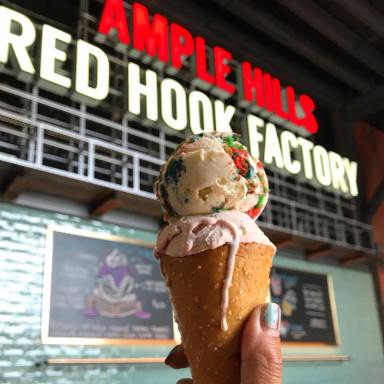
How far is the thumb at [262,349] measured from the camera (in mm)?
1020

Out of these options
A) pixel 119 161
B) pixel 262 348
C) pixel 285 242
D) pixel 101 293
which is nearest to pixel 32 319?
pixel 101 293

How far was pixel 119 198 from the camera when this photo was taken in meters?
4.80

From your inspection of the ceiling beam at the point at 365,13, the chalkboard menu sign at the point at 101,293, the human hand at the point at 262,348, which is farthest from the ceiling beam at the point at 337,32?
the human hand at the point at 262,348

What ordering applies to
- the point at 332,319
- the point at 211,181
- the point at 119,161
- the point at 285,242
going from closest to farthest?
the point at 211,181, the point at 119,161, the point at 285,242, the point at 332,319

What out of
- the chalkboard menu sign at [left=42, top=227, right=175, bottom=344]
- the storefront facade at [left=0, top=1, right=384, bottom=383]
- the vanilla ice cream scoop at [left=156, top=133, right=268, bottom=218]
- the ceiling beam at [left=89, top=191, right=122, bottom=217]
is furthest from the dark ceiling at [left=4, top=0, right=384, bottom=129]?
the vanilla ice cream scoop at [left=156, top=133, right=268, bottom=218]

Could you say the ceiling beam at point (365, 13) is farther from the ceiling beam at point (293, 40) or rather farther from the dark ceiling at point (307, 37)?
the ceiling beam at point (293, 40)

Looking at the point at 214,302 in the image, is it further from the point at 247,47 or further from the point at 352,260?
the point at 247,47

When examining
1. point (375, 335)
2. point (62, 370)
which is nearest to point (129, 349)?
point (62, 370)

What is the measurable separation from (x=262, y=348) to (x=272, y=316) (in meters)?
0.08

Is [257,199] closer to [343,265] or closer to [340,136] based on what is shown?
[343,265]

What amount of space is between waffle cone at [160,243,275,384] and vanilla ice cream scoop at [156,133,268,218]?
13 centimetres

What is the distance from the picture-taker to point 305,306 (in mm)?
6930

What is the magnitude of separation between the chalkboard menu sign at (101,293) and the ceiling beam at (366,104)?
5.85 metres

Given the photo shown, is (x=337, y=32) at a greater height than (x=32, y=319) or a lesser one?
greater
